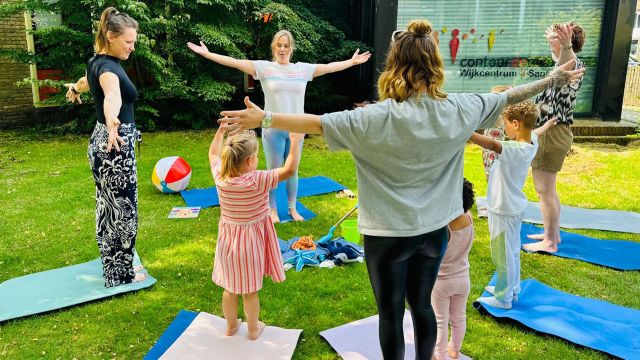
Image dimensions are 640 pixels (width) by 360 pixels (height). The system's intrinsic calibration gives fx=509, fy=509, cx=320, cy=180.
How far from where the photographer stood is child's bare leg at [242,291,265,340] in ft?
10.8

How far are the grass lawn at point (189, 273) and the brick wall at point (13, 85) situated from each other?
3.43 metres

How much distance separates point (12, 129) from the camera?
→ 420 inches

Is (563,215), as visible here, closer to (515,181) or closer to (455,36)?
(515,181)

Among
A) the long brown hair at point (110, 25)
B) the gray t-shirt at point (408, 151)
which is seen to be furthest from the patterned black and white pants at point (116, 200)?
the gray t-shirt at point (408, 151)

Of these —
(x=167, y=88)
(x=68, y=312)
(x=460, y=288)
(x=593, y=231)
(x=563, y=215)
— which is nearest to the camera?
(x=460, y=288)

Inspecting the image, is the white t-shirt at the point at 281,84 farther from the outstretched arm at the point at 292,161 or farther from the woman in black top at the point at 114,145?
the outstretched arm at the point at 292,161

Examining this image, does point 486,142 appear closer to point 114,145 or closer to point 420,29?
point 420,29

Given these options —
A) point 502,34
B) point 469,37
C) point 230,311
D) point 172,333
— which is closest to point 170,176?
point 172,333

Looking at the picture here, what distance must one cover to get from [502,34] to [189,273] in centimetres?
895

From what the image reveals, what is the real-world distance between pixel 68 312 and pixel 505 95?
334 cm

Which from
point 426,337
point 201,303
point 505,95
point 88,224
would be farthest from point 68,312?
point 505,95

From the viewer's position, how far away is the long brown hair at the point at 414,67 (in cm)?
223

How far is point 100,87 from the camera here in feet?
12.0

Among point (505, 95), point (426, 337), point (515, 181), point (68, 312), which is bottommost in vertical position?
point (68, 312)
